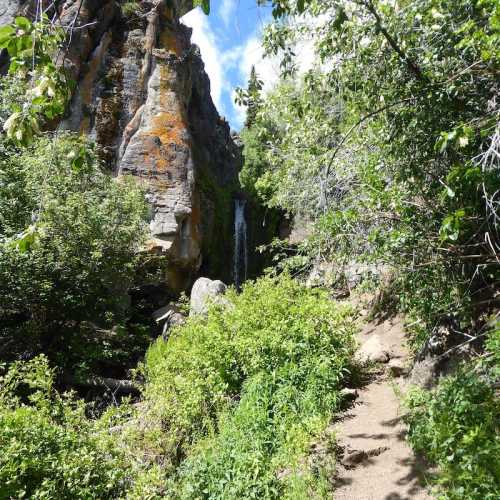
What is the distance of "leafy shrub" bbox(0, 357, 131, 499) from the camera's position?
3480mm

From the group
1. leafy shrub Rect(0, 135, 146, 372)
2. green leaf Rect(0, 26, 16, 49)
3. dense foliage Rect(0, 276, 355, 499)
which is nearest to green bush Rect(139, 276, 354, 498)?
dense foliage Rect(0, 276, 355, 499)

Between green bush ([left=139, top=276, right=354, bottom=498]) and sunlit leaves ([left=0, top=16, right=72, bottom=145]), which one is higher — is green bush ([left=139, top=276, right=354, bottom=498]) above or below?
below

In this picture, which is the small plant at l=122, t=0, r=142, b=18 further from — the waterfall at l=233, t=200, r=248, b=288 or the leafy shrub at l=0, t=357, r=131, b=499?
the leafy shrub at l=0, t=357, r=131, b=499

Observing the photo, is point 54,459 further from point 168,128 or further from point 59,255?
point 168,128

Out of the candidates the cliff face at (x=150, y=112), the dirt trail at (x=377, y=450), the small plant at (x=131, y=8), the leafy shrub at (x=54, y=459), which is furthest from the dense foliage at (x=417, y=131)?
the small plant at (x=131, y=8)

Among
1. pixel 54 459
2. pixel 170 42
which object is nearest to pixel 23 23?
pixel 54 459

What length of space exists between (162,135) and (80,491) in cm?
1273

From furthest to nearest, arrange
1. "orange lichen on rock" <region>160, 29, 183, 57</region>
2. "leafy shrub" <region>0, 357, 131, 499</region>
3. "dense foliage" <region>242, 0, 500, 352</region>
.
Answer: "orange lichen on rock" <region>160, 29, 183, 57</region>
"dense foliage" <region>242, 0, 500, 352</region>
"leafy shrub" <region>0, 357, 131, 499</region>

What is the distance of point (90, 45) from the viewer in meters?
15.3

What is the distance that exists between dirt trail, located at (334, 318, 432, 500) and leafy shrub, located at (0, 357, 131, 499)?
7.25 ft

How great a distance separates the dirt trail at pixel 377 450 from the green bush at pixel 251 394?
36 cm

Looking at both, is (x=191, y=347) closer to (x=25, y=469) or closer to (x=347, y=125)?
(x=25, y=469)

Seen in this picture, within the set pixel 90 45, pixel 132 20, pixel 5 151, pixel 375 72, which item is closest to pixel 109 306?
pixel 5 151

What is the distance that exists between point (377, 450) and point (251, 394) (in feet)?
5.28
